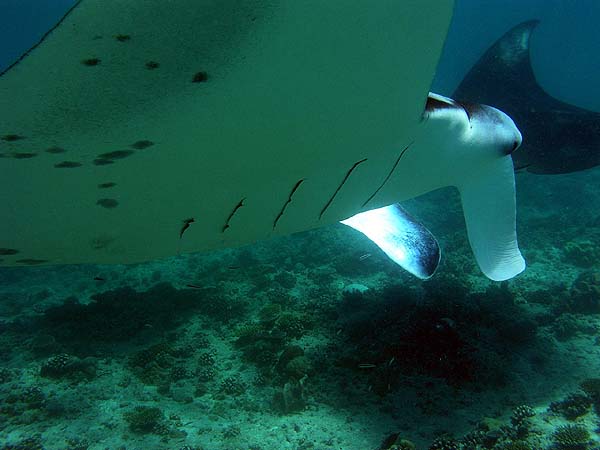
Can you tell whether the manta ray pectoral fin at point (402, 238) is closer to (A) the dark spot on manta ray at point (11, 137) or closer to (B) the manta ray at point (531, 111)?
(A) the dark spot on manta ray at point (11, 137)

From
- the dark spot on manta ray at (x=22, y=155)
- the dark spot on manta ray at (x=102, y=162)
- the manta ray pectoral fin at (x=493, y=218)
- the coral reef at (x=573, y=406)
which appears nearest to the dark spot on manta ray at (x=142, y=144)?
the dark spot on manta ray at (x=102, y=162)

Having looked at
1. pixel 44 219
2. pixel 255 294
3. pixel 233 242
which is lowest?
pixel 255 294

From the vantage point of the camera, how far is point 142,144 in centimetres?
116

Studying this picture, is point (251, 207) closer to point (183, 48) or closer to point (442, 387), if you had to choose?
point (183, 48)

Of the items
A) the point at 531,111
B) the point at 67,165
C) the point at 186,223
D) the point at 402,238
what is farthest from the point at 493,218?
the point at 531,111

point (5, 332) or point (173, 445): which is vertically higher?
point (173, 445)

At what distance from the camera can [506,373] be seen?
4594 mm

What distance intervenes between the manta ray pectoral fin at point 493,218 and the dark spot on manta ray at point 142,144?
1.81 metres

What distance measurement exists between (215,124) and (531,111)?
7149 mm

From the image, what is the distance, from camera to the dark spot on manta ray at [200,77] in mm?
990

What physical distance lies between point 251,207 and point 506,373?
14.7 feet

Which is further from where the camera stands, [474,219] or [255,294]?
[255,294]

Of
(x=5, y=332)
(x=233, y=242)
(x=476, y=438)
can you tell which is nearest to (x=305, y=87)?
(x=233, y=242)

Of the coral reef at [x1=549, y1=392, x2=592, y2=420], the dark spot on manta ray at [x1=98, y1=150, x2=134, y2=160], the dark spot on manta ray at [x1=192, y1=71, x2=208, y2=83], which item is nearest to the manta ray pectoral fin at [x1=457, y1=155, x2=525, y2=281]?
the dark spot on manta ray at [x1=192, y1=71, x2=208, y2=83]
